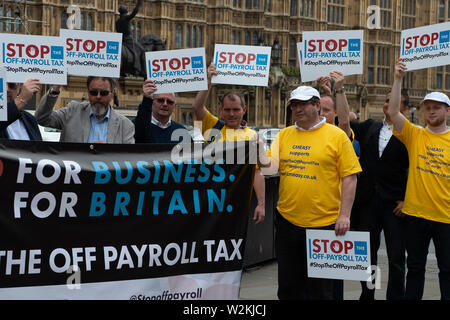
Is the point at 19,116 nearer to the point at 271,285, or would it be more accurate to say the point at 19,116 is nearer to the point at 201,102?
the point at 201,102

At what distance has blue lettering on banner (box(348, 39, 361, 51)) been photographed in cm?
609

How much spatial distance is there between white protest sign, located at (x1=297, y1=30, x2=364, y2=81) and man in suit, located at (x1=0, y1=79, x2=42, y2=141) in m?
2.04

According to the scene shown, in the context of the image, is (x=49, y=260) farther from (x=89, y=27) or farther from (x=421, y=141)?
(x=89, y=27)

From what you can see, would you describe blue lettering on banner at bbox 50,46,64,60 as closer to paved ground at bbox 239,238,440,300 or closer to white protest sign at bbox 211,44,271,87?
white protest sign at bbox 211,44,271,87

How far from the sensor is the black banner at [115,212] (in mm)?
4594

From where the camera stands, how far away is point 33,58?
5.49 metres

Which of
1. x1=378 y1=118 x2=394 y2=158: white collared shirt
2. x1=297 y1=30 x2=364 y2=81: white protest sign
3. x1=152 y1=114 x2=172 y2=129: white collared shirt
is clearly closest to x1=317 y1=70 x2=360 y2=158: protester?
x1=297 y1=30 x2=364 y2=81: white protest sign

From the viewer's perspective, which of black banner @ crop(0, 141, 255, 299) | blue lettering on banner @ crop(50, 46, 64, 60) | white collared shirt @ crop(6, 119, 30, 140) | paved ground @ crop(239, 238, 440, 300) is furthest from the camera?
paved ground @ crop(239, 238, 440, 300)

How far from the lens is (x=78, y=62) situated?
5914mm

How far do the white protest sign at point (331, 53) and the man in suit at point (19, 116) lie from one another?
6.70 ft

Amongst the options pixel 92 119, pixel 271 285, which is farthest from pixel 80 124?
pixel 271 285

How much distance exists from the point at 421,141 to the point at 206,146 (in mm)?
1552

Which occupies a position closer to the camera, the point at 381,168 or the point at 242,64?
the point at 381,168

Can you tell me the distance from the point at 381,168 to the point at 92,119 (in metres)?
2.29
